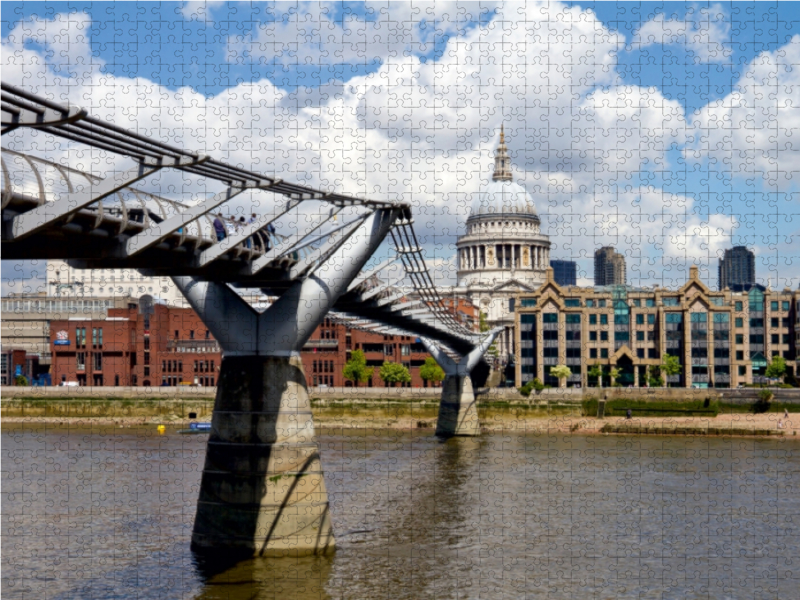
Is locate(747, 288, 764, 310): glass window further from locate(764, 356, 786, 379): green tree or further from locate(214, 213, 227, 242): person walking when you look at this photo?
locate(214, 213, 227, 242): person walking

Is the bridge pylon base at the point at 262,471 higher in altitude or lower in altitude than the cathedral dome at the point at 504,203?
lower

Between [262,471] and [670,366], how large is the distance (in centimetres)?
7630

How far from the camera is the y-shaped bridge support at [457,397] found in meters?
78.9

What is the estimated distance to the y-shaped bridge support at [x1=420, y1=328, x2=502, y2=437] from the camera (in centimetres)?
7894

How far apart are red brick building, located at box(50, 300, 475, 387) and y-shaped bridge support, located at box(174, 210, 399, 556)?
70029 mm

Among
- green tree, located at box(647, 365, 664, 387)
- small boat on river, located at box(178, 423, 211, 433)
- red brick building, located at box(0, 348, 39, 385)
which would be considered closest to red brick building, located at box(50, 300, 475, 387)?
red brick building, located at box(0, 348, 39, 385)

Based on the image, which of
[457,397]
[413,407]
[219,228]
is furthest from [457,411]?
[219,228]

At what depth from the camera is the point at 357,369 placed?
101188 mm

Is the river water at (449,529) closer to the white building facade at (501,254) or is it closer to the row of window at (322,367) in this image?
the row of window at (322,367)

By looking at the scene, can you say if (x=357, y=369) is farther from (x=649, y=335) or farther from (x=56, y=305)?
(x=56, y=305)

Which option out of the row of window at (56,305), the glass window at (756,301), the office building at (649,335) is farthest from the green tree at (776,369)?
the row of window at (56,305)

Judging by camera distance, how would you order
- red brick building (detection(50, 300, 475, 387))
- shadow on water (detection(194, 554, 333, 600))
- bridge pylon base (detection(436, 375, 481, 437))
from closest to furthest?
1. shadow on water (detection(194, 554, 333, 600))
2. bridge pylon base (detection(436, 375, 481, 437))
3. red brick building (detection(50, 300, 475, 387))

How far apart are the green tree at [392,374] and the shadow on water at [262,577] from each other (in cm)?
7455

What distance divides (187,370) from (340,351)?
12966 millimetres
